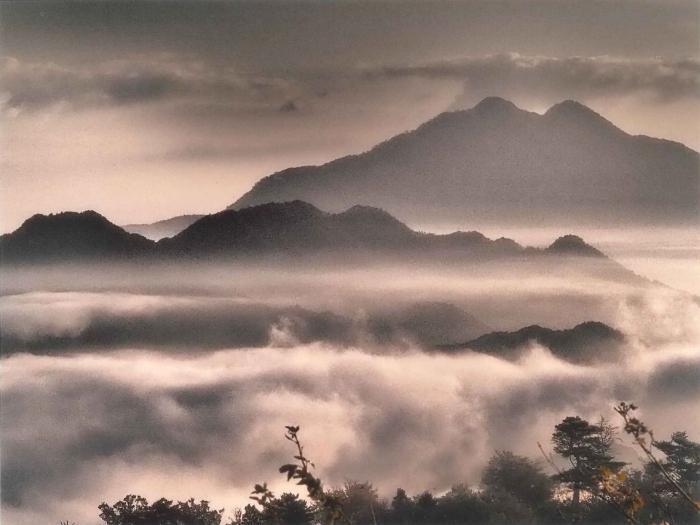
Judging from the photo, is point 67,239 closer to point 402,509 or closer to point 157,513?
point 157,513

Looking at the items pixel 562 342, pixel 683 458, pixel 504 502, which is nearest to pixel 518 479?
pixel 504 502

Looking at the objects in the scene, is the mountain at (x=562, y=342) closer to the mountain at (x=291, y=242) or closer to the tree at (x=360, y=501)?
the mountain at (x=291, y=242)

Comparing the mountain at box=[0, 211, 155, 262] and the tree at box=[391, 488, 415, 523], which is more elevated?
the mountain at box=[0, 211, 155, 262]

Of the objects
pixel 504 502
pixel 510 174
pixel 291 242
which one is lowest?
pixel 504 502

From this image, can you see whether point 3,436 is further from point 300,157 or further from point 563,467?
point 563,467

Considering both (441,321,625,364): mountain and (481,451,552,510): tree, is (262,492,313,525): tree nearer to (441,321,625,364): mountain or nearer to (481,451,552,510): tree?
(481,451,552,510): tree

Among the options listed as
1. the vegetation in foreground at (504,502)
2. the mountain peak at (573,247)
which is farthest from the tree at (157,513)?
the mountain peak at (573,247)

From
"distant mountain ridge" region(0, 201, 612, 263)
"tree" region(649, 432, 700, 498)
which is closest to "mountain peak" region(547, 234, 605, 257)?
"distant mountain ridge" region(0, 201, 612, 263)
